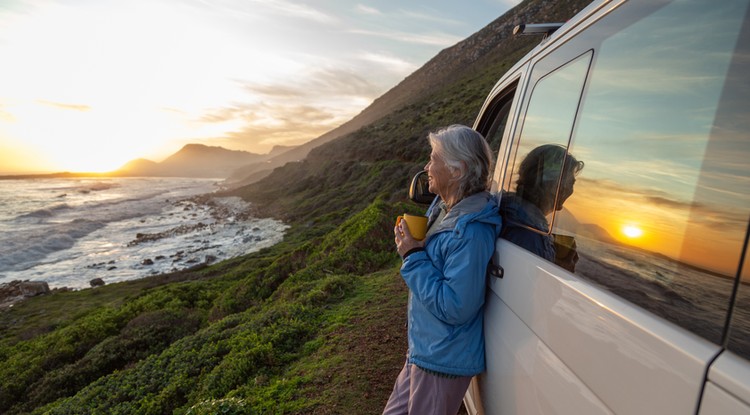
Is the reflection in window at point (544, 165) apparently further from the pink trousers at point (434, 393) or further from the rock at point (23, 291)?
the rock at point (23, 291)

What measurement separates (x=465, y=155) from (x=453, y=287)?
2.38 ft

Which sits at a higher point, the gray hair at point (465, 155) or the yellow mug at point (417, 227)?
the gray hair at point (465, 155)

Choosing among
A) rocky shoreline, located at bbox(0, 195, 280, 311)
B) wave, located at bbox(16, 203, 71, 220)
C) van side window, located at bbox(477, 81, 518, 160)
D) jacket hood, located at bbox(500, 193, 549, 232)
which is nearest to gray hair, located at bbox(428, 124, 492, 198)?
jacket hood, located at bbox(500, 193, 549, 232)

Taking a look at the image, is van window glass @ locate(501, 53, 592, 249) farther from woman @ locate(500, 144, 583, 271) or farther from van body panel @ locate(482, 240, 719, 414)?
van body panel @ locate(482, 240, 719, 414)

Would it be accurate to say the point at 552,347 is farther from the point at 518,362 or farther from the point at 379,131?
the point at 379,131

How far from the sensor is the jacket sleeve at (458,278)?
6.48ft

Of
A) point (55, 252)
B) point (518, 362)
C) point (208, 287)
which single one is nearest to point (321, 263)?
point (208, 287)

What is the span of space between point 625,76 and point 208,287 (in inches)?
544

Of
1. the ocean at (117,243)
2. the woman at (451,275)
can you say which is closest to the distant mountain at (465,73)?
the ocean at (117,243)

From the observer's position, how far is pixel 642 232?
1.25 meters

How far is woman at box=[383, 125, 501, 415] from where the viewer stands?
78.8 inches

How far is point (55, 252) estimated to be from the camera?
28.5m

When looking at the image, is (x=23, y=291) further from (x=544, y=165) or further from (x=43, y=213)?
(x=43, y=213)

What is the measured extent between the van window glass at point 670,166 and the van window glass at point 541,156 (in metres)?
0.19
